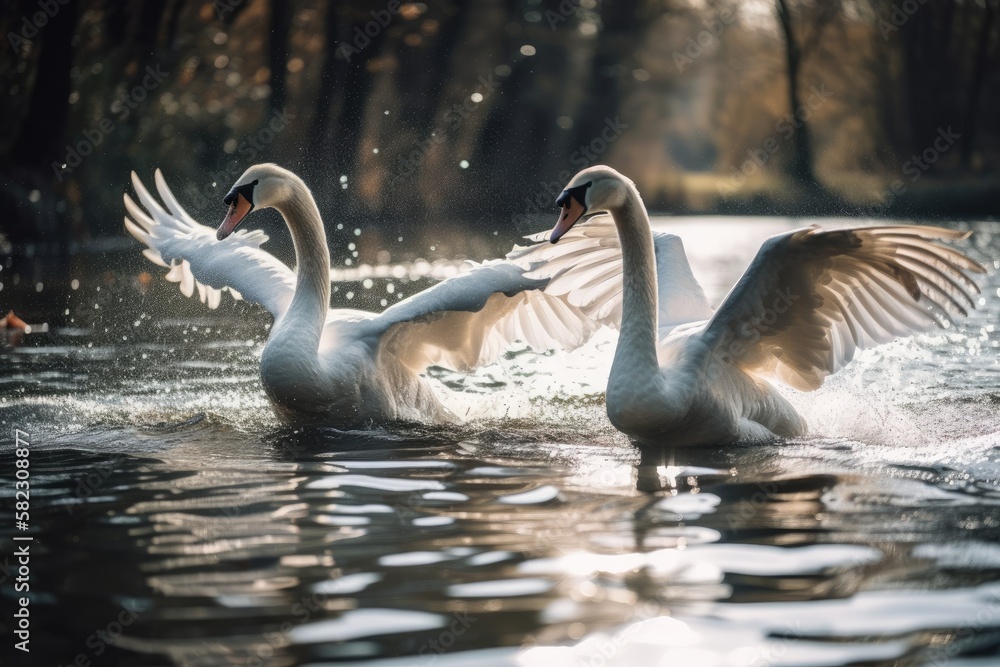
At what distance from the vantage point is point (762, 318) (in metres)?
6.48

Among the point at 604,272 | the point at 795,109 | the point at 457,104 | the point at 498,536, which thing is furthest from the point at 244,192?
the point at 795,109

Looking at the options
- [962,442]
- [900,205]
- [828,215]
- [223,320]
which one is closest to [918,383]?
[962,442]

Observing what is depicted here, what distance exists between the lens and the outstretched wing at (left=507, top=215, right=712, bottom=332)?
7.71 m

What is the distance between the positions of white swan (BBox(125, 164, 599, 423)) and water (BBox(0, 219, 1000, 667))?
0.92 ft

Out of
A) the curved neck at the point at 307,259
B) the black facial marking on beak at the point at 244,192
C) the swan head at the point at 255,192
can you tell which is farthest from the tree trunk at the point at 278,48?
the black facial marking on beak at the point at 244,192

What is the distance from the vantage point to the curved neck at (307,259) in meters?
6.97

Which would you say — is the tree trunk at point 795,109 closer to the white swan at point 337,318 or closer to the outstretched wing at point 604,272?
the outstretched wing at point 604,272

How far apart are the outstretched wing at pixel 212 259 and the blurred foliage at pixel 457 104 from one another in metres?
11.6

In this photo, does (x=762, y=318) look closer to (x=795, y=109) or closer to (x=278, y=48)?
(x=278, y=48)

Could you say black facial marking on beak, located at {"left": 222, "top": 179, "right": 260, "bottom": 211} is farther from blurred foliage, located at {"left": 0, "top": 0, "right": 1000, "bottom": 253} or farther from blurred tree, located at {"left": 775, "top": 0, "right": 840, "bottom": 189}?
blurred tree, located at {"left": 775, "top": 0, "right": 840, "bottom": 189}

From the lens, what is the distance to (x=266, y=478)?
5809 millimetres

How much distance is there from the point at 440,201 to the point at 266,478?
94.8ft

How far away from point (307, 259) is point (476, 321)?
118cm

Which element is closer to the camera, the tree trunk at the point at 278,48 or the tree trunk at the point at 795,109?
the tree trunk at the point at 278,48
